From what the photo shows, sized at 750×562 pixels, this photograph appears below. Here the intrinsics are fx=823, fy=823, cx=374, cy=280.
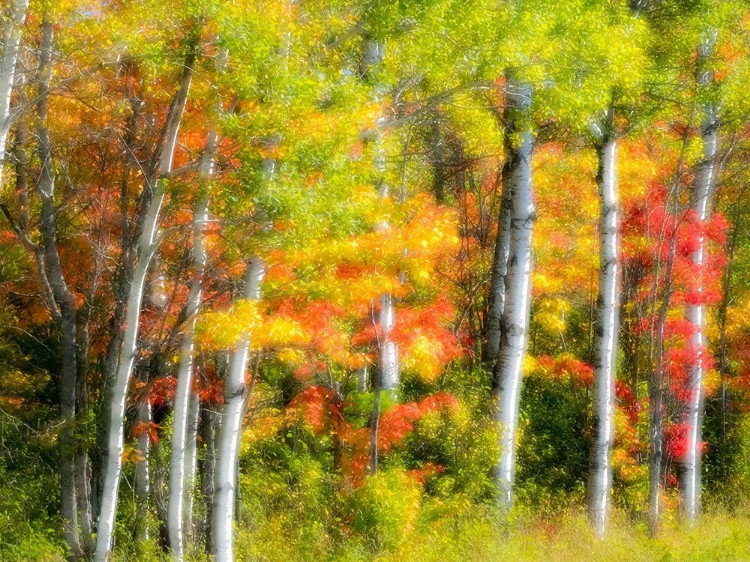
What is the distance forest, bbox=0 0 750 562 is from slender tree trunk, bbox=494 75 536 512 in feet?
0.13

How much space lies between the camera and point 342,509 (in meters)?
10.9

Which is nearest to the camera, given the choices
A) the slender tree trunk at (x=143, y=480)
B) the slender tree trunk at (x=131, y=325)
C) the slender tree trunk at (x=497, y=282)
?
the slender tree trunk at (x=131, y=325)

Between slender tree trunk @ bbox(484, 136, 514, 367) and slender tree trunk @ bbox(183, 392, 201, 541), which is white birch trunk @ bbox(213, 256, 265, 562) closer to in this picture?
slender tree trunk @ bbox(183, 392, 201, 541)

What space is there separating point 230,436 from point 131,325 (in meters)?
1.59

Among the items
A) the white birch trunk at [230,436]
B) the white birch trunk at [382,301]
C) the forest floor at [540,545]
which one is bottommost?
the forest floor at [540,545]

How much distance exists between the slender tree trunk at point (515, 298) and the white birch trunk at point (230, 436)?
325 centimetres

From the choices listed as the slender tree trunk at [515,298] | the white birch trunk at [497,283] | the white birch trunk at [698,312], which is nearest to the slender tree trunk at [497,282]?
the white birch trunk at [497,283]

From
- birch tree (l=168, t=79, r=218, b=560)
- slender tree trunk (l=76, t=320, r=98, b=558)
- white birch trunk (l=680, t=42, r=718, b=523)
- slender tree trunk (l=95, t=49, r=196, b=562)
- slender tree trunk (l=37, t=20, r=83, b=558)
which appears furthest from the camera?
white birch trunk (l=680, t=42, r=718, b=523)

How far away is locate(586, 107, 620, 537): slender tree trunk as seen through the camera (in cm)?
1062

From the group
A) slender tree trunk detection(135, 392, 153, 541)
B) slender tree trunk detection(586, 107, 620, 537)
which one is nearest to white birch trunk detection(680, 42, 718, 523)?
slender tree trunk detection(586, 107, 620, 537)

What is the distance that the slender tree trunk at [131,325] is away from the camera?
772 cm

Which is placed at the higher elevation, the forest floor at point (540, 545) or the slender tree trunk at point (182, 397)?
the slender tree trunk at point (182, 397)

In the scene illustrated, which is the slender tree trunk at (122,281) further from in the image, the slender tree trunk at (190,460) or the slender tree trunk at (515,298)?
the slender tree trunk at (515,298)

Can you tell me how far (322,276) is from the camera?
8992 millimetres
